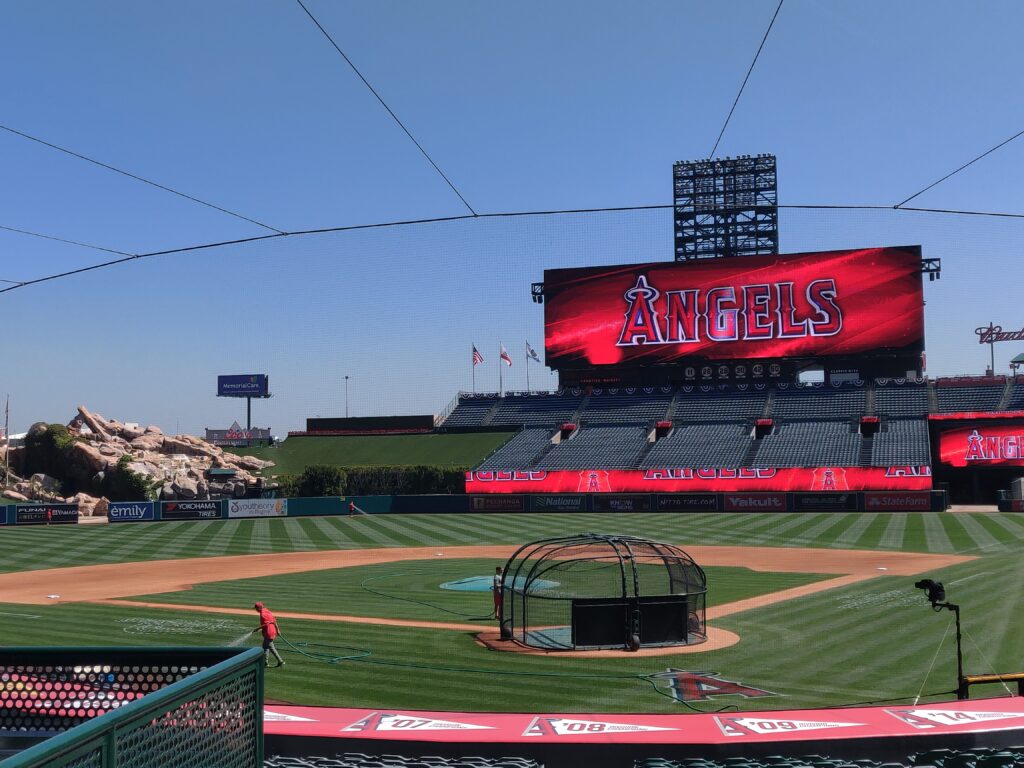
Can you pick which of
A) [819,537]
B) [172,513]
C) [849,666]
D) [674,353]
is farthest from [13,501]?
[849,666]

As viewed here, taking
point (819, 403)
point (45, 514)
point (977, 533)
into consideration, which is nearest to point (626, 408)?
point (819, 403)

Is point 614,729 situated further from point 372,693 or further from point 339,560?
point 339,560

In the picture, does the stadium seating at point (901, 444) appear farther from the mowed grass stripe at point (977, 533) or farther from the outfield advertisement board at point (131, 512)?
the outfield advertisement board at point (131, 512)

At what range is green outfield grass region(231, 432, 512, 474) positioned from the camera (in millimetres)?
76562

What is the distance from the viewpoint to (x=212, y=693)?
15.8 ft

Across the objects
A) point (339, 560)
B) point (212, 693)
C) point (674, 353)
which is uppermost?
point (674, 353)

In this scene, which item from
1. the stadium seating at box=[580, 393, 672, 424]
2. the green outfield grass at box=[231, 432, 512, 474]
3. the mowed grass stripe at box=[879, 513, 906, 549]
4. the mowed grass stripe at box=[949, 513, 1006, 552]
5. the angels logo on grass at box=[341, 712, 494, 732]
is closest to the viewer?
the angels logo on grass at box=[341, 712, 494, 732]

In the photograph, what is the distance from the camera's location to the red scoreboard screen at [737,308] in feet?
224

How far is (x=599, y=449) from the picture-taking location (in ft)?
229

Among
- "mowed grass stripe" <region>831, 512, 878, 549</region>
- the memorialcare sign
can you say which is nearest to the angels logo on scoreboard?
"mowed grass stripe" <region>831, 512, 878, 549</region>

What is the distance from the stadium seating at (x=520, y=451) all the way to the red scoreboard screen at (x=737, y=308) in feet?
21.5

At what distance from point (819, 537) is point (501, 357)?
4638 cm

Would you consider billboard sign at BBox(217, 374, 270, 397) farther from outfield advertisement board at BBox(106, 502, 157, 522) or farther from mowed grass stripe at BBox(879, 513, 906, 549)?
mowed grass stripe at BBox(879, 513, 906, 549)

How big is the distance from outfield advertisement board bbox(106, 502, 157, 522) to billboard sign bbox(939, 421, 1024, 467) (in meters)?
55.3
